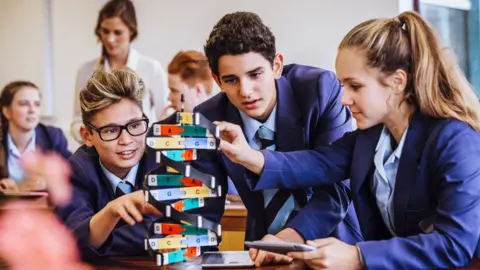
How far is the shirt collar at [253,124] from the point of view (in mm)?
1599

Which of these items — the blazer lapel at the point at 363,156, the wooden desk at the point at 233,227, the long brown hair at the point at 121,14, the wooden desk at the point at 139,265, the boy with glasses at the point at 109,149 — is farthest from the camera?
the long brown hair at the point at 121,14

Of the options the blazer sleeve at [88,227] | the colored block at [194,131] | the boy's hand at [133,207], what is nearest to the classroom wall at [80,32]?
the blazer sleeve at [88,227]

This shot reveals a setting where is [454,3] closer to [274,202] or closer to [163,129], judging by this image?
[274,202]

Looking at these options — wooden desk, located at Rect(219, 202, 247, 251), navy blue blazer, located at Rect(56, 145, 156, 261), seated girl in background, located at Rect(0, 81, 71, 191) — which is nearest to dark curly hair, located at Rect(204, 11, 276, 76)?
navy blue blazer, located at Rect(56, 145, 156, 261)

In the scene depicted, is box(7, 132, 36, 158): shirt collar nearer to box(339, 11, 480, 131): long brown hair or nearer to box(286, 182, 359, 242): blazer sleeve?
box(286, 182, 359, 242): blazer sleeve

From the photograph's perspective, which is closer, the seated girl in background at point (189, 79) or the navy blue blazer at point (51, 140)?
the seated girl in background at point (189, 79)

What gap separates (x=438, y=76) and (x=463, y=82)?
5cm

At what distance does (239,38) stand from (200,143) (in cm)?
41

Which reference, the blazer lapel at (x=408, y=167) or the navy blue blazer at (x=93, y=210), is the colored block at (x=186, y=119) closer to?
the navy blue blazer at (x=93, y=210)

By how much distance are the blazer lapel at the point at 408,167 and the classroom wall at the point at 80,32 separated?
277 cm

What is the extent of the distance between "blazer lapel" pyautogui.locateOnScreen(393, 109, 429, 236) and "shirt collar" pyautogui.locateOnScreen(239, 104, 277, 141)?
36 cm

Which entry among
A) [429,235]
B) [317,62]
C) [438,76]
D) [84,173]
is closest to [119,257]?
[84,173]

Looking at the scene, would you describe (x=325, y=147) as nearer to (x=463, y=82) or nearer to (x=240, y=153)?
(x=240, y=153)

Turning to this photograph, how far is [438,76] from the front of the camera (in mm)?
1337
